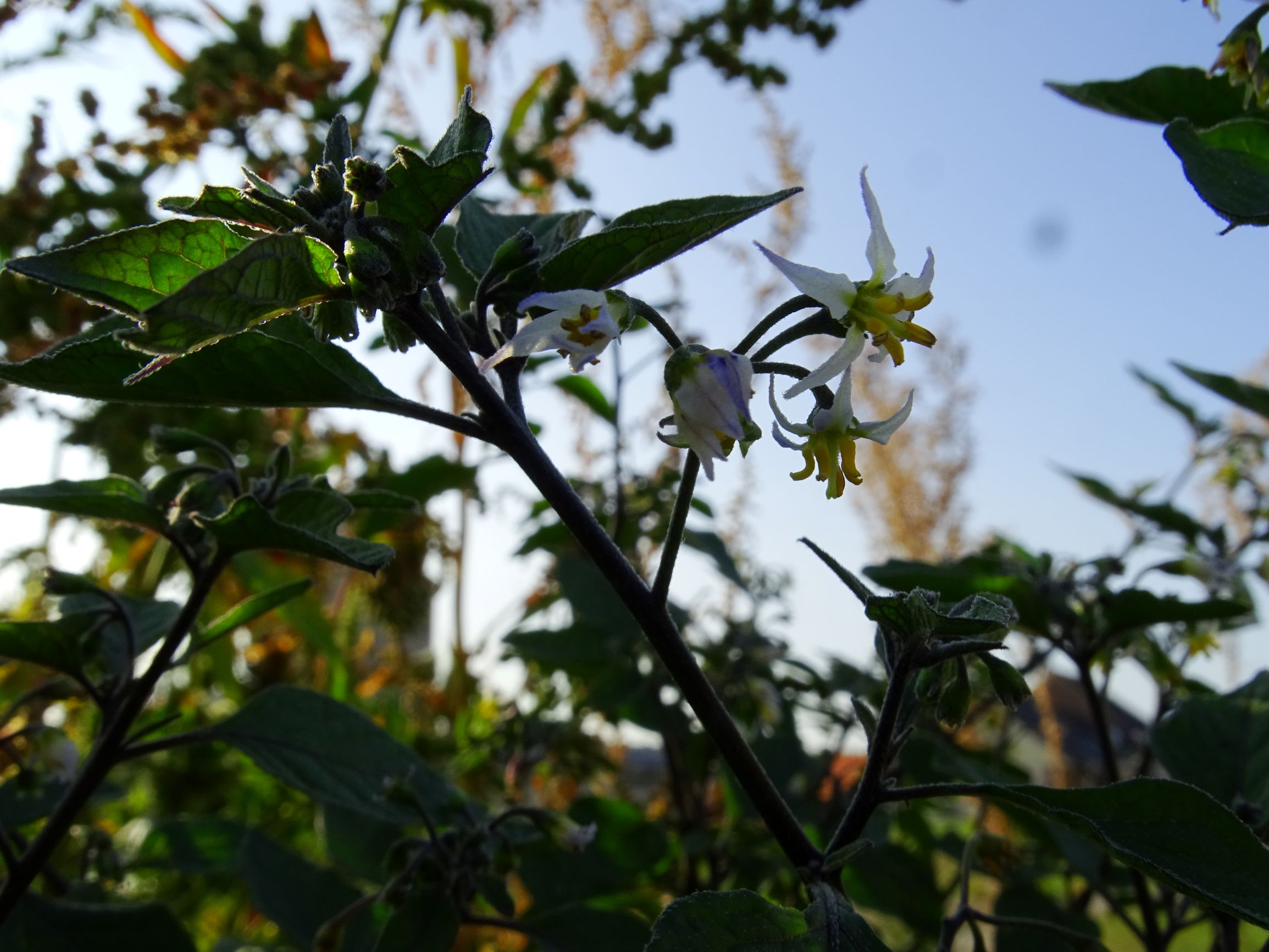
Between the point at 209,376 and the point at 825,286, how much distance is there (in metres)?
0.32

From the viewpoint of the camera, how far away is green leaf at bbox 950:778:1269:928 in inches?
18.3

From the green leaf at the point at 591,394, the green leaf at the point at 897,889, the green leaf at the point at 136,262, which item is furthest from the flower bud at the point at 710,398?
the green leaf at the point at 591,394

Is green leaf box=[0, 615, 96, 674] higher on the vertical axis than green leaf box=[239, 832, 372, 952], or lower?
higher

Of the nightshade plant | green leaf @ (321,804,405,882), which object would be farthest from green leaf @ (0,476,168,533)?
green leaf @ (321,804,405,882)

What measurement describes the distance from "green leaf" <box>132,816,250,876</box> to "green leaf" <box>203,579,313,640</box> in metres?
0.38

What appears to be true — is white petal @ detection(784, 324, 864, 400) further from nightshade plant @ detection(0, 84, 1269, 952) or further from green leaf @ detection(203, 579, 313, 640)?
green leaf @ detection(203, 579, 313, 640)

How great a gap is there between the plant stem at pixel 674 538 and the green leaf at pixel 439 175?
0.58 feet

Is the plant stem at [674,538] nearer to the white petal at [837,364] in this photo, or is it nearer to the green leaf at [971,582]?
the white petal at [837,364]

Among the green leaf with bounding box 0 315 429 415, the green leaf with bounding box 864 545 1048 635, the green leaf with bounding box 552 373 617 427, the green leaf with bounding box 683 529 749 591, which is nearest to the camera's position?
the green leaf with bounding box 0 315 429 415

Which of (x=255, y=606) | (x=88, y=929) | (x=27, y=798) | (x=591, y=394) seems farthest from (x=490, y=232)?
(x=591, y=394)

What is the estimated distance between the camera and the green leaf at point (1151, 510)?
4.25ft

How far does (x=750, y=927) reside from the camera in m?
0.45

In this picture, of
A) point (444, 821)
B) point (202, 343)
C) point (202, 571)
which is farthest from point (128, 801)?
point (202, 343)

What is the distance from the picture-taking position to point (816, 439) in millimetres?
560
